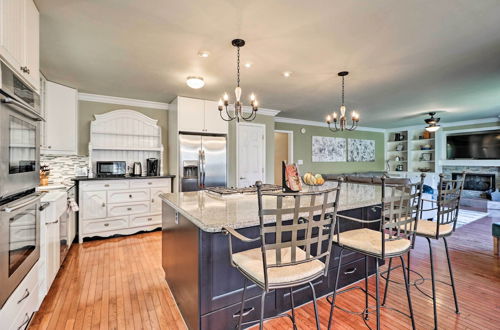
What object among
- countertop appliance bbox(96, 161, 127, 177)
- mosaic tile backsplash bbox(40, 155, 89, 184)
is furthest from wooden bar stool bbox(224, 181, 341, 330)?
mosaic tile backsplash bbox(40, 155, 89, 184)

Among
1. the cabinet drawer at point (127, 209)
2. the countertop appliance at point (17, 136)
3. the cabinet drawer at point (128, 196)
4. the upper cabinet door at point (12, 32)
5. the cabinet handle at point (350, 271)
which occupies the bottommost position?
the cabinet handle at point (350, 271)

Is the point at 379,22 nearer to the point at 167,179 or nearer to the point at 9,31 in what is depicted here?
the point at 9,31

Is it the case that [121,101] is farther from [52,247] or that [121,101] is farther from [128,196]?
[52,247]

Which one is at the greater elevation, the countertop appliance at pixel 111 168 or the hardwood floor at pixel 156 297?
the countertop appliance at pixel 111 168

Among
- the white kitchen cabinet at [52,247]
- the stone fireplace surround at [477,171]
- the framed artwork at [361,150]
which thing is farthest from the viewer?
the framed artwork at [361,150]

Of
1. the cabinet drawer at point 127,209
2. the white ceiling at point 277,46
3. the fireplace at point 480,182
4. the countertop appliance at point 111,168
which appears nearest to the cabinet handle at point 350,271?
the white ceiling at point 277,46

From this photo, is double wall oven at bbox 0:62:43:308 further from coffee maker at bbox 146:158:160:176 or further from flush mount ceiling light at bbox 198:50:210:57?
coffee maker at bbox 146:158:160:176

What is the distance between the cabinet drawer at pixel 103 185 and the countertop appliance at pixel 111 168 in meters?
0.46

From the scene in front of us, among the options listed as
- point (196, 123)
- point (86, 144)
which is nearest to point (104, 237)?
point (86, 144)

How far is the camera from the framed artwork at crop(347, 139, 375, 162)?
25.9ft

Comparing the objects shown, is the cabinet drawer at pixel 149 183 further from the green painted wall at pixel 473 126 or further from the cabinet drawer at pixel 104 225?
the green painted wall at pixel 473 126

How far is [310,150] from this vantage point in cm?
688

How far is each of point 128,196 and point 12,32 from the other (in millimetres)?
2914

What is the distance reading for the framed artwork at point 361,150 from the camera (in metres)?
7.90
